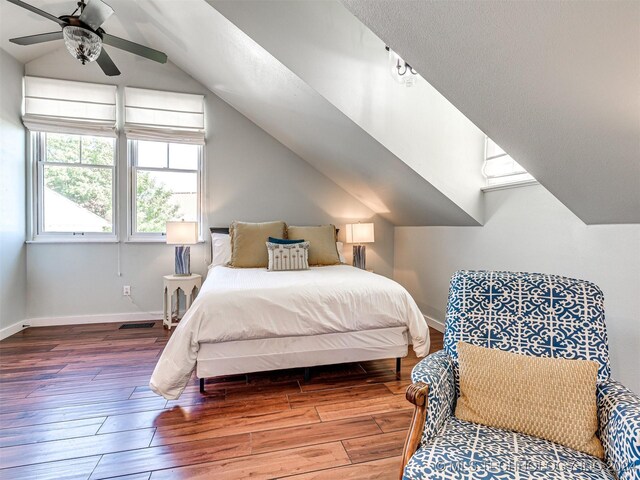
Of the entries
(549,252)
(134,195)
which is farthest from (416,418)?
(134,195)

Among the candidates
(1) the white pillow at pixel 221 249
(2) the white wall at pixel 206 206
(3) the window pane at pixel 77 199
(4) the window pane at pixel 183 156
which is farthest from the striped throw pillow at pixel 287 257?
(3) the window pane at pixel 77 199

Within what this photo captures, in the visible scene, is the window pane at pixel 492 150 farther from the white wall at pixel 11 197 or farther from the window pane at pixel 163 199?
the white wall at pixel 11 197

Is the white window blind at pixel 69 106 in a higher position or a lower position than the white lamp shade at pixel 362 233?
higher

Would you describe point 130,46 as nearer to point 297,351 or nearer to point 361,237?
point 297,351

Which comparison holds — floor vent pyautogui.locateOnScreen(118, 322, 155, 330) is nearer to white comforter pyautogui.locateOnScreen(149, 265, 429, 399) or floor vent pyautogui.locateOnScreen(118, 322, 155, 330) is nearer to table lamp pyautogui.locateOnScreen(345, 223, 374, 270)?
white comforter pyautogui.locateOnScreen(149, 265, 429, 399)

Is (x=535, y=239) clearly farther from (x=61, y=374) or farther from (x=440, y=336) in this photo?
(x=61, y=374)

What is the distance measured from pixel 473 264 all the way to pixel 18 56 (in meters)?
5.09

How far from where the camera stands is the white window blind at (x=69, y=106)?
3.44 metres

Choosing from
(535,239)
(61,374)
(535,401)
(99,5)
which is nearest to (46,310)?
(61,374)

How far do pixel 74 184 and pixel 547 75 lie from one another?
4441 mm

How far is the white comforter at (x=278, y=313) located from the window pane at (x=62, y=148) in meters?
2.62

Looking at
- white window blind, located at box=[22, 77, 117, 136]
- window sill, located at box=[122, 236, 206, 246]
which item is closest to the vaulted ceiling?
white window blind, located at box=[22, 77, 117, 136]

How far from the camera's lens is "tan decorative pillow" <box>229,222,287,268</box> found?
10.9 ft

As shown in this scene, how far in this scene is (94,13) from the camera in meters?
2.09
